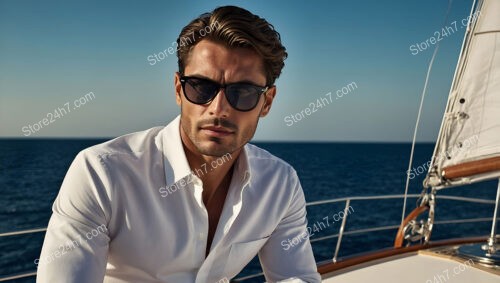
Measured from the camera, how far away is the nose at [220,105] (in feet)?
5.44

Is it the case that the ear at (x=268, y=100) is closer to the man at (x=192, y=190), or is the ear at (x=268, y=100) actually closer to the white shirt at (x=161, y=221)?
the man at (x=192, y=190)

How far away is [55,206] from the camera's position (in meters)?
1.46

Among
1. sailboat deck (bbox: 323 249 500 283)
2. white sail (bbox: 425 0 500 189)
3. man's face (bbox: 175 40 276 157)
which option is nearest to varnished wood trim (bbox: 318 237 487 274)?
sailboat deck (bbox: 323 249 500 283)

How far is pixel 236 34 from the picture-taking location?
1626mm

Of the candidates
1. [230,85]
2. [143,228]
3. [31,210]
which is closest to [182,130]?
[230,85]

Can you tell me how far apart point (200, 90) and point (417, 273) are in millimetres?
2058

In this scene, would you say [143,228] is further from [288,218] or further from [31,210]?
[31,210]

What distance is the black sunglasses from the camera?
166 centimetres

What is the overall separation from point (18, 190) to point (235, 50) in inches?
2042

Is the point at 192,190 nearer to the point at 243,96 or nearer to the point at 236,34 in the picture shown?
the point at 243,96

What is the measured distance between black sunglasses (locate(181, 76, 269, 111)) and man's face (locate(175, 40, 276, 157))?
0.05 ft

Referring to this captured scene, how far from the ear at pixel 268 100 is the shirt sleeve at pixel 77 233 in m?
0.72

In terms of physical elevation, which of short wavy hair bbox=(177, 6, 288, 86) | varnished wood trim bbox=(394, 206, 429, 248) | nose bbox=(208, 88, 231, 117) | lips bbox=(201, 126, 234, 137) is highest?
short wavy hair bbox=(177, 6, 288, 86)

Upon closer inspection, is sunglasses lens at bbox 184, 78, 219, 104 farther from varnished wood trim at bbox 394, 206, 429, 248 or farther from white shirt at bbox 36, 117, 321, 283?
varnished wood trim at bbox 394, 206, 429, 248
